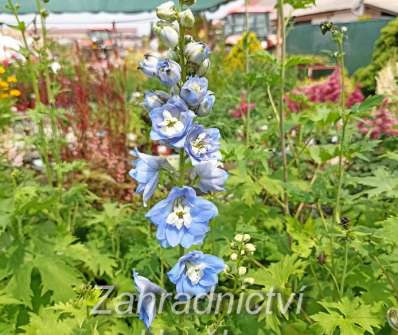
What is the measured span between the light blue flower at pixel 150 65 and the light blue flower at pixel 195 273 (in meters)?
0.56

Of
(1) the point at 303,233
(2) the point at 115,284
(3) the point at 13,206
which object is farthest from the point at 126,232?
(1) the point at 303,233

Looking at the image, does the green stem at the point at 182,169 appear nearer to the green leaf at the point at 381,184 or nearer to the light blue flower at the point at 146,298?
the light blue flower at the point at 146,298

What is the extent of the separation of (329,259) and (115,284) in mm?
1057

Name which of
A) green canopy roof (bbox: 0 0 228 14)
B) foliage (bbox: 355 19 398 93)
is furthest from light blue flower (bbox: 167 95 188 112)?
foliage (bbox: 355 19 398 93)

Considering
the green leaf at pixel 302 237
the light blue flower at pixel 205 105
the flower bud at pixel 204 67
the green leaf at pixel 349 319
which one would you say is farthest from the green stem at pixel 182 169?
the green leaf at pixel 302 237

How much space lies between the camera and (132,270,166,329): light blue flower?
5.57ft

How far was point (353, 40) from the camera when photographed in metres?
13.8

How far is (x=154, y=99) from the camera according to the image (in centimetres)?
167

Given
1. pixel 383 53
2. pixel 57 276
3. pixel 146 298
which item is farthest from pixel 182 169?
pixel 383 53

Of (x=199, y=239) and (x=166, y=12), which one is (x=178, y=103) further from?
(x=199, y=239)

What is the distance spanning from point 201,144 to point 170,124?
115mm

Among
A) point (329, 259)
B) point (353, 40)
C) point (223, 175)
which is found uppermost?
point (223, 175)

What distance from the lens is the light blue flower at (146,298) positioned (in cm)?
170

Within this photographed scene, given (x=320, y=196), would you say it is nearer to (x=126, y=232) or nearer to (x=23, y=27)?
(x=126, y=232)
